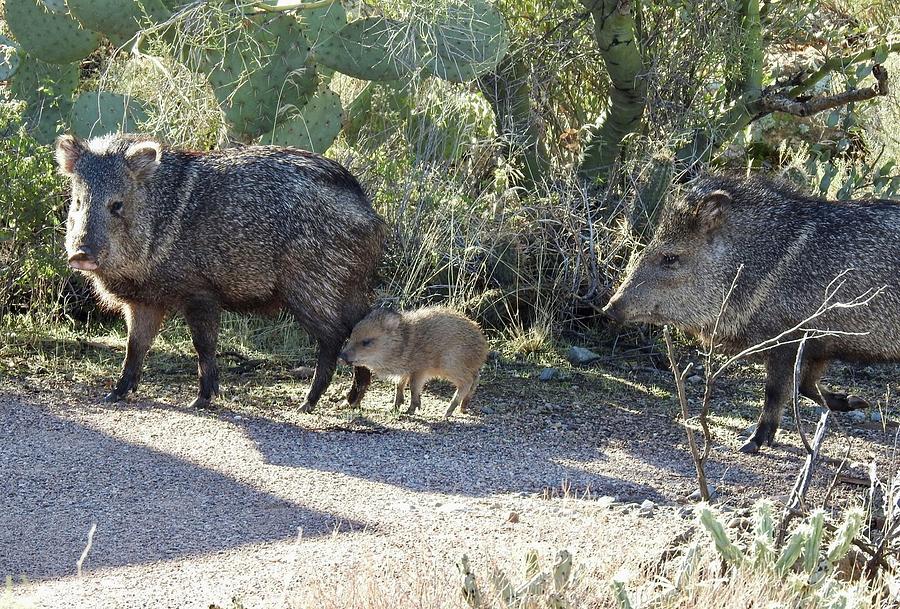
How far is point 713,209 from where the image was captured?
5.59 meters

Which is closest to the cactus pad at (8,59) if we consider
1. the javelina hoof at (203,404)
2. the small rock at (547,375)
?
the javelina hoof at (203,404)

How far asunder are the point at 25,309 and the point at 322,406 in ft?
8.09

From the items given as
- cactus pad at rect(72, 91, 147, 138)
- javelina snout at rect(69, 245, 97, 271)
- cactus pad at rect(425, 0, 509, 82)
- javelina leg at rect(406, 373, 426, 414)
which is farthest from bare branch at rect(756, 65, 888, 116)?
javelina snout at rect(69, 245, 97, 271)

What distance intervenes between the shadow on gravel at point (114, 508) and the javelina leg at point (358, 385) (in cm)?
128

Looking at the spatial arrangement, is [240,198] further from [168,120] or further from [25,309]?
[25,309]

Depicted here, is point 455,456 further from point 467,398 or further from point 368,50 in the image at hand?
point 368,50

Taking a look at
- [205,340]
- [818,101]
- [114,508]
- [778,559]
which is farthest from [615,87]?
[778,559]

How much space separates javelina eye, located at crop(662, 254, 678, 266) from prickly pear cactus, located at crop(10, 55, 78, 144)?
3798mm

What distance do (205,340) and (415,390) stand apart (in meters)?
1.06

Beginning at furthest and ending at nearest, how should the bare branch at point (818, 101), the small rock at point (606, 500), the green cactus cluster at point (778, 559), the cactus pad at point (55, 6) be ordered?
the bare branch at point (818, 101), the cactus pad at point (55, 6), the small rock at point (606, 500), the green cactus cluster at point (778, 559)

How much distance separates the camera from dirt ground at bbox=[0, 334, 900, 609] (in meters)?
3.57

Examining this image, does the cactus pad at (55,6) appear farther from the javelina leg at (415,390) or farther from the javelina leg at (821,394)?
the javelina leg at (821,394)

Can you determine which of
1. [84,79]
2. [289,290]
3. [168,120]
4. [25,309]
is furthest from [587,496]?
[84,79]

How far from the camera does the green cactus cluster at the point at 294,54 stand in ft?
21.6
